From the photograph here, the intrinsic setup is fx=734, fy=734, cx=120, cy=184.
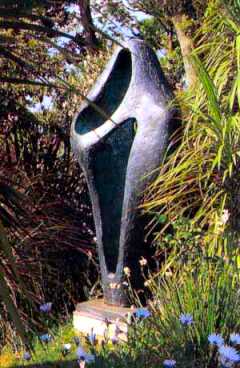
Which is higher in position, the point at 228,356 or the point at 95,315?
the point at 228,356

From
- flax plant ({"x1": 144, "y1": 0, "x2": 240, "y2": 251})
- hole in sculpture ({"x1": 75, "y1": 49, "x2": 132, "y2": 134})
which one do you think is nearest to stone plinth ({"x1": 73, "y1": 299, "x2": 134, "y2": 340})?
flax plant ({"x1": 144, "y1": 0, "x2": 240, "y2": 251})

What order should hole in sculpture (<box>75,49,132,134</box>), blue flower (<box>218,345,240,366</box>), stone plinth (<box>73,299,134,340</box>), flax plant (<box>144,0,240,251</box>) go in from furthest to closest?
hole in sculpture (<box>75,49,132,134</box>) < stone plinth (<box>73,299,134,340</box>) < flax plant (<box>144,0,240,251</box>) < blue flower (<box>218,345,240,366</box>)

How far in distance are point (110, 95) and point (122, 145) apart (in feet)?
1.31

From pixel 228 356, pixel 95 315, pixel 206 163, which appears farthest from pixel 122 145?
pixel 228 356

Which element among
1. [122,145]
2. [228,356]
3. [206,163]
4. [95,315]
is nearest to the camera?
[228,356]

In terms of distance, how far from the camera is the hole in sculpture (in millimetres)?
5469

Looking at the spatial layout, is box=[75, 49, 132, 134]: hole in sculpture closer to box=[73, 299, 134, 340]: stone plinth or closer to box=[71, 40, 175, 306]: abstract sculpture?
box=[71, 40, 175, 306]: abstract sculpture

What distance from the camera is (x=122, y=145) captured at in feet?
18.0

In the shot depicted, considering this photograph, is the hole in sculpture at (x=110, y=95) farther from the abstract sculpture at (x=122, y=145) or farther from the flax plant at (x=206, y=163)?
the flax plant at (x=206, y=163)

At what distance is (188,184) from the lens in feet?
16.4

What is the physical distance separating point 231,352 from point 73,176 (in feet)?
14.5

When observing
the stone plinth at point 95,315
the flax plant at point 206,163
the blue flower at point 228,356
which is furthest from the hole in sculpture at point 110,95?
the blue flower at point 228,356

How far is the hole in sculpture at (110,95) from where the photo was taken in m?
5.47

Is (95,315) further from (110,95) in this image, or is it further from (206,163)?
(110,95)
